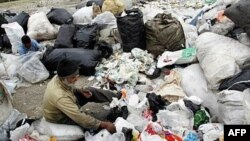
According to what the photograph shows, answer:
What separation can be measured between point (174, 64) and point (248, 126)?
76.6 inches

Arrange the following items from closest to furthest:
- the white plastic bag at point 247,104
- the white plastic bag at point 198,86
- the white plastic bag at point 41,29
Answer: the white plastic bag at point 247,104
the white plastic bag at point 198,86
the white plastic bag at point 41,29

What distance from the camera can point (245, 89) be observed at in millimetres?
3816

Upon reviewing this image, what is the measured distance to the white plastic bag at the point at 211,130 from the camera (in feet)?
12.1

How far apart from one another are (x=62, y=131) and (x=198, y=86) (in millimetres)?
1588

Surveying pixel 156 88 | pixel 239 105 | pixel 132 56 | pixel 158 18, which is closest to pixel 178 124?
pixel 239 105

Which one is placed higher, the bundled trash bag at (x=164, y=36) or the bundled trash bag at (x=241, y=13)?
the bundled trash bag at (x=241, y=13)

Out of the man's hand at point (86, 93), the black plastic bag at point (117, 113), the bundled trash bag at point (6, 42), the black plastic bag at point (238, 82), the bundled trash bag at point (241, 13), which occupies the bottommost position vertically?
the bundled trash bag at point (6, 42)

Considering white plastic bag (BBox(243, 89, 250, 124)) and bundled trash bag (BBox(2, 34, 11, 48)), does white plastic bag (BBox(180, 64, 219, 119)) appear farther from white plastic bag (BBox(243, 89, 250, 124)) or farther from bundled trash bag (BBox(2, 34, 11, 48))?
bundled trash bag (BBox(2, 34, 11, 48))

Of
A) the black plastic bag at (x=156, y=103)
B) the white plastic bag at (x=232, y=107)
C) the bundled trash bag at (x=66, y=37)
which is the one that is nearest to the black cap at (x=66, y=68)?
the black plastic bag at (x=156, y=103)

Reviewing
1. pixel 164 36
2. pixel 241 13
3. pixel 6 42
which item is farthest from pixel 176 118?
pixel 6 42

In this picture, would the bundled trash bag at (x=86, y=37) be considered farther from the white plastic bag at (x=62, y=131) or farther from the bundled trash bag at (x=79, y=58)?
the white plastic bag at (x=62, y=131)

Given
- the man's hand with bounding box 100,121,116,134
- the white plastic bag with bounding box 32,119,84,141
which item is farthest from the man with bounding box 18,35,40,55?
the man's hand with bounding box 100,121,116,134

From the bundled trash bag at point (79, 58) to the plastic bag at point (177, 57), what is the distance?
933 millimetres

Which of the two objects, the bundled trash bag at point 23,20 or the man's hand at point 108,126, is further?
the bundled trash bag at point 23,20
